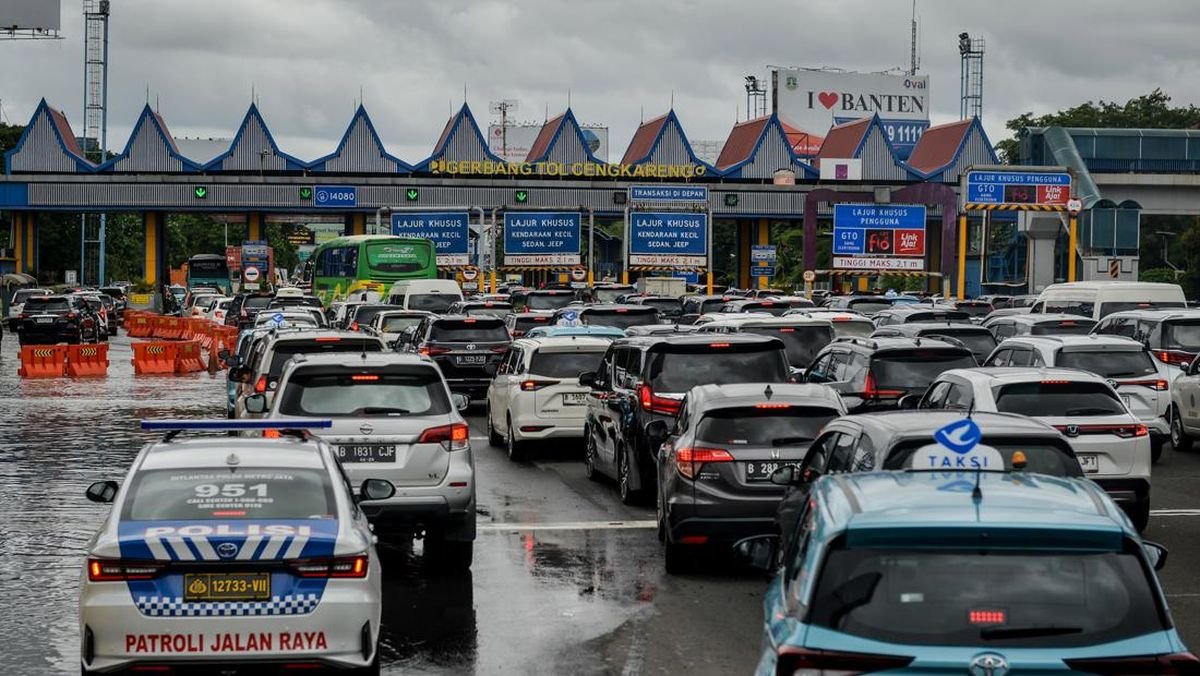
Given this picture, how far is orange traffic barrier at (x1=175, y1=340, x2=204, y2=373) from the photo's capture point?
4291 cm

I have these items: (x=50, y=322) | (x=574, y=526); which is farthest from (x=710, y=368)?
(x=50, y=322)

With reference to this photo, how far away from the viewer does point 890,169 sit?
99.0m

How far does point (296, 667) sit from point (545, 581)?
4609 mm

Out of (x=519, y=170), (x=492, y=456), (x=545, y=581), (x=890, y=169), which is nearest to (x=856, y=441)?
(x=545, y=581)

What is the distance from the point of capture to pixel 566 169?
9069 centimetres

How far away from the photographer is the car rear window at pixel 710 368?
1738cm

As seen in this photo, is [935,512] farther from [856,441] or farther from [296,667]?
[856,441]

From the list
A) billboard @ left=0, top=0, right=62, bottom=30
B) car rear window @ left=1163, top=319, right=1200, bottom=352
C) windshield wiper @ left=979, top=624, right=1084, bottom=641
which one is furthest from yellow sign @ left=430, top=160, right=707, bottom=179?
windshield wiper @ left=979, top=624, right=1084, bottom=641

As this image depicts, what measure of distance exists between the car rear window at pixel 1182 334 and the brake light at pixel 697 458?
13.0 m

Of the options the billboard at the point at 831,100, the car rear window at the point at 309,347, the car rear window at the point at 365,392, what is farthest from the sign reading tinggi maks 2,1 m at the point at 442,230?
the billboard at the point at 831,100

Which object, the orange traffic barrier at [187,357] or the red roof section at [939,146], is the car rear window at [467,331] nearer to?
the orange traffic barrier at [187,357]

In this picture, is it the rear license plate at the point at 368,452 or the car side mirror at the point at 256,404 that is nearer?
the rear license plate at the point at 368,452

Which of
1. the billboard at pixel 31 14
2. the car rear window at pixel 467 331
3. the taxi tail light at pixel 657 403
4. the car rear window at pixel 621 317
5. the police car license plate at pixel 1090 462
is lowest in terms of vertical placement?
the police car license plate at pixel 1090 462

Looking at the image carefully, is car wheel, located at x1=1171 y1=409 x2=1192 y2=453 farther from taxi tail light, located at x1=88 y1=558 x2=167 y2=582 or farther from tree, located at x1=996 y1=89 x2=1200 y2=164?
tree, located at x1=996 y1=89 x2=1200 y2=164
